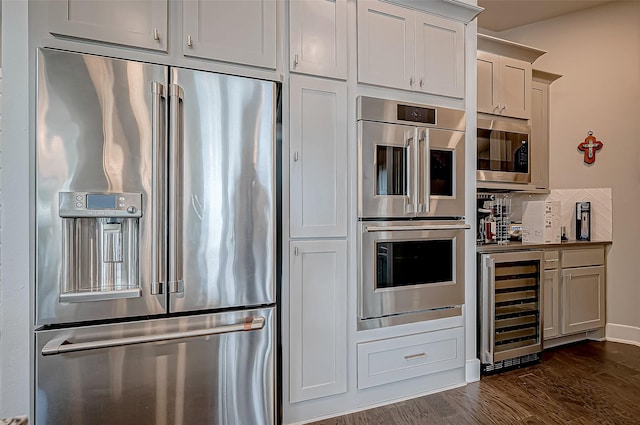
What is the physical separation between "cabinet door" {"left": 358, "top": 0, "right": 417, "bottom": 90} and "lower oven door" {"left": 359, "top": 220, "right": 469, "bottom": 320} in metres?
0.94

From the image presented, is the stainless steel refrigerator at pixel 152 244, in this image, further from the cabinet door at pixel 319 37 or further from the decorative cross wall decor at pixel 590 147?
the decorative cross wall decor at pixel 590 147

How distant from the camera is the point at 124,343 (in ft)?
4.82

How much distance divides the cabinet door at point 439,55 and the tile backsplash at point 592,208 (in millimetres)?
1598

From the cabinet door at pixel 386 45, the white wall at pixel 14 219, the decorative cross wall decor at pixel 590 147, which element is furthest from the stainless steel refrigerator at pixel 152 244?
the decorative cross wall decor at pixel 590 147

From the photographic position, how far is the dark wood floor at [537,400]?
2.11 metres

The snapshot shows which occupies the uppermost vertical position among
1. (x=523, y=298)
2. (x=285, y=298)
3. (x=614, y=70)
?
(x=614, y=70)

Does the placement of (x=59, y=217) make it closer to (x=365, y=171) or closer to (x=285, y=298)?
(x=285, y=298)

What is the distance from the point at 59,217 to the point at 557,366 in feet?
11.6

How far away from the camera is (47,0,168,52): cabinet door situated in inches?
60.0

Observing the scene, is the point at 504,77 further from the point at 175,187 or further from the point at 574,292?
the point at 175,187

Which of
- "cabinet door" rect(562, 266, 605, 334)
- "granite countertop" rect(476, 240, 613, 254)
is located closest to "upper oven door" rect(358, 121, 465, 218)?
"granite countertop" rect(476, 240, 613, 254)

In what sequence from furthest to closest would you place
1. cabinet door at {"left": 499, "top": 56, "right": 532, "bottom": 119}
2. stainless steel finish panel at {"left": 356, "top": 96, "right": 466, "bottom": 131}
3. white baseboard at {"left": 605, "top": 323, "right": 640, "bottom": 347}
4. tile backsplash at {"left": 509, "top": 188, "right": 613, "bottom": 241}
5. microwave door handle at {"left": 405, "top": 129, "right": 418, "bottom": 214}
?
tile backsplash at {"left": 509, "top": 188, "right": 613, "bottom": 241} < white baseboard at {"left": 605, "top": 323, "right": 640, "bottom": 347} < cabinet door at {"left": 499, "top": 56, "right": 532, "bottom": 119} < microwave door handle at {"left": 405, "top": 129, "right": 418, "bottom": 214} < stainless steel finish panel at {"left": 356, "top": 96, "right": 466, "bottom": 131}

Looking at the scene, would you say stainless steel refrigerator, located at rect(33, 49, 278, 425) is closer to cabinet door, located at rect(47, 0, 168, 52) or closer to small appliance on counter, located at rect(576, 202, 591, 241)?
cabinet door, located at rect(47, 0, 168, 52)

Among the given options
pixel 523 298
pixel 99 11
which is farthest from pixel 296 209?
pixel 523 298
